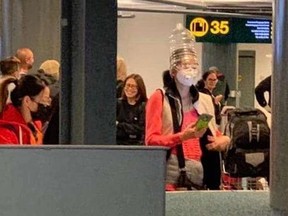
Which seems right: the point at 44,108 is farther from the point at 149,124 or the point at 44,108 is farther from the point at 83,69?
the point at 83,69

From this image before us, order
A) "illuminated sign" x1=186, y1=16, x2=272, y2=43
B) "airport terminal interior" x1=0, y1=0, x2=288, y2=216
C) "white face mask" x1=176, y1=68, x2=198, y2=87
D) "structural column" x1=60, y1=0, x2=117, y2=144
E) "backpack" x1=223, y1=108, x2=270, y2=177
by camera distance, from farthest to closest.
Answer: "illuminated sign" x1=186, y1=16, x2=272, y2=43
"backpack" x1=223, y1=108, x2=270, y2=177
"white face mask" x1=176, y1=68, x2=198, y2=87
"structural column" x1=60, y1=0, x2=117, y2=144
"airport terminal interior" x1=0, y1=0, x2=288, y2=216

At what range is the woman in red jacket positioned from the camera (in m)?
4.13

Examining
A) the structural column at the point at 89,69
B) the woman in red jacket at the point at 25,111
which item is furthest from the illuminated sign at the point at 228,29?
the structural column at the point at 89,69

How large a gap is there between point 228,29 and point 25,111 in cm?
879

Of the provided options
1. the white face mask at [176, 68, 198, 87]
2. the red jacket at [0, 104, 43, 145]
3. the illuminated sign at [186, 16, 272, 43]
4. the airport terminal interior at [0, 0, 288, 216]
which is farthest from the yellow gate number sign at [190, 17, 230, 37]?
the white face mask at [176, 68, 198, 87]

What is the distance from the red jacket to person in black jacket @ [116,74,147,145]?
1.83 m

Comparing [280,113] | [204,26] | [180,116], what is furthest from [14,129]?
[204,26]

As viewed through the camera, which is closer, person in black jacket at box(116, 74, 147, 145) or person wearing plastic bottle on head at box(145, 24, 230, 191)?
person wearing plastic bottle on head at box(145, 24, 230, 191)

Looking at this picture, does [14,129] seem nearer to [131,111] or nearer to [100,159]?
[131,111]

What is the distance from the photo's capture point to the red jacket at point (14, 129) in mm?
4027

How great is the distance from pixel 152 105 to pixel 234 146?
94 centimetres

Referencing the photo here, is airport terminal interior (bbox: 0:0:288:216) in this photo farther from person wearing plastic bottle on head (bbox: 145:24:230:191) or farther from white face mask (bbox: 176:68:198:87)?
white face mask (bbox: 176:68:198:87)

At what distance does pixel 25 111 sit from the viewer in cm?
453

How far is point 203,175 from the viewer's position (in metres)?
4.26
